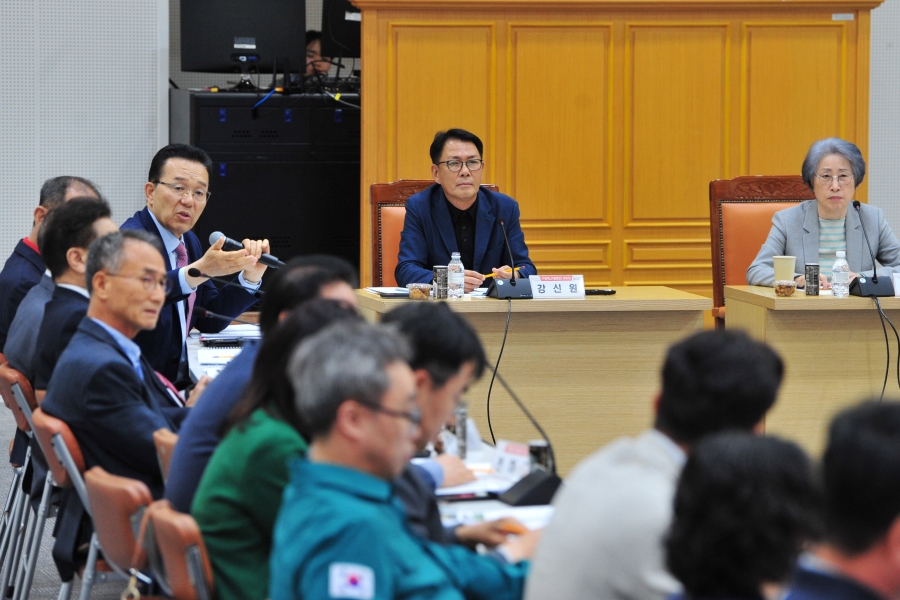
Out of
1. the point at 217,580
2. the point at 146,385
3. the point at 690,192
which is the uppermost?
the point at 690,192

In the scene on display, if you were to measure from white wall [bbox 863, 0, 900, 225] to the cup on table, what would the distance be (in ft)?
11.0

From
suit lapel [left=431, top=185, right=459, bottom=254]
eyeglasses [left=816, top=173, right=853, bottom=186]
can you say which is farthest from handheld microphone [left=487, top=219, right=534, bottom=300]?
eyeglasses [left=816, top=173, right=853, bottom=186]

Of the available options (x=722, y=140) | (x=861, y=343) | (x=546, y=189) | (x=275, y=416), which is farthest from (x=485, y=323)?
(x=722, y=140)

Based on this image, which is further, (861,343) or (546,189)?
(546,189)

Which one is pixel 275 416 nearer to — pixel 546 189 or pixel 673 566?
pixel 673 566

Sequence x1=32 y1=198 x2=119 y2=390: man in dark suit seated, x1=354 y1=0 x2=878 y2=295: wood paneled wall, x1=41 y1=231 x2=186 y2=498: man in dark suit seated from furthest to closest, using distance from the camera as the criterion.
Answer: x1=354 y1=0 x2=878 y2=295: wood paneled wall
x1=32 y1=198 x2=119 y2=390: man in dark suit seated
x1=41 y1=231 x2=186 y2=498: man in dark suit seated

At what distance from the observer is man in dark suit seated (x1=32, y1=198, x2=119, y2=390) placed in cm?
278

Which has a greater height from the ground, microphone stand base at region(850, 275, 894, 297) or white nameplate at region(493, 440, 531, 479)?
microphone stand base at region(850, 275, 894, 297)

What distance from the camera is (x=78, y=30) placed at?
21.3ft

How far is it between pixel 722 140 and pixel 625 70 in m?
0.68

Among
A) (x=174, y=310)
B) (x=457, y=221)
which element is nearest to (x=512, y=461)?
(x=174, y=310)

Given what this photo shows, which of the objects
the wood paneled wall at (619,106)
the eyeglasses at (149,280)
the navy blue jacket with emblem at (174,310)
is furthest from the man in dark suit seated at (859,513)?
the wood paneled wall at (619,106)

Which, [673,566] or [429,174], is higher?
[429,174]

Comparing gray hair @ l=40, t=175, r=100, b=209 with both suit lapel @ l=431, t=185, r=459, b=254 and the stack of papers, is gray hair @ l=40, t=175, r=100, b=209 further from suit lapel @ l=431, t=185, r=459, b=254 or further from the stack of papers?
suit lapel @ l=431, t=185, r=459, b=254
